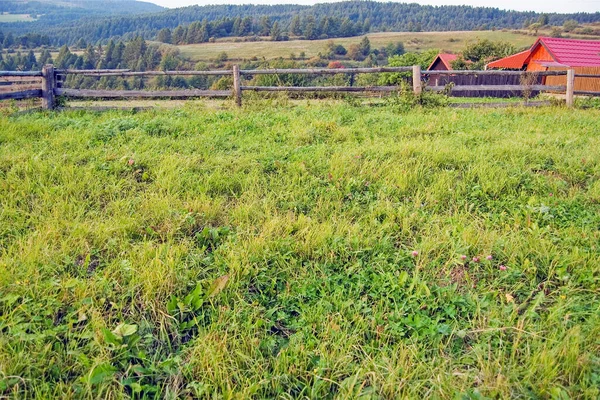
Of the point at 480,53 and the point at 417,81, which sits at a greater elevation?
the point at 480,53

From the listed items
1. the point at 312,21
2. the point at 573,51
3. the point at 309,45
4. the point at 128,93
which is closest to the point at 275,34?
the point at 312,21

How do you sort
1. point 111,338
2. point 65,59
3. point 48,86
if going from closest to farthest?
point 111,338, point 48,86, point 65,59

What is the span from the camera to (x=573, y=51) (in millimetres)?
27875

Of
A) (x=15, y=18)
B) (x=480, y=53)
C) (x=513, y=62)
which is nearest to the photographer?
(x=513, y=62)

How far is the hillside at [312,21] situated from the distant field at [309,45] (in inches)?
481

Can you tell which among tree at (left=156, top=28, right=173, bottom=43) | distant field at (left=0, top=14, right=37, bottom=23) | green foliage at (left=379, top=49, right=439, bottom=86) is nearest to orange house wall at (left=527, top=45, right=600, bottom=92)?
green foliage at (left=379, top=49, right=439, bottom=86)

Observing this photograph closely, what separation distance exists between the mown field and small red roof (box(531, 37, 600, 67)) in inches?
1065

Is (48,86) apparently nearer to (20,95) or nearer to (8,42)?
(20,95)

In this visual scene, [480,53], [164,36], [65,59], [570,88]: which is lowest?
[570,88]

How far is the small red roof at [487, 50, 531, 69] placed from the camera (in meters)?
30.8

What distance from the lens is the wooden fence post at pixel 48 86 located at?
9.38 meters

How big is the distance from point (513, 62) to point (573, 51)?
4397 millimetres

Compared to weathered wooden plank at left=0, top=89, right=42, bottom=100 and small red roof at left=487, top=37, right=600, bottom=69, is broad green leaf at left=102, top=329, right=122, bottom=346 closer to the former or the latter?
weathered wooden plank at left=0, top=89, right=42, bottom=100

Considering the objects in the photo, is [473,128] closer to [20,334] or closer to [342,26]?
[20,334]
